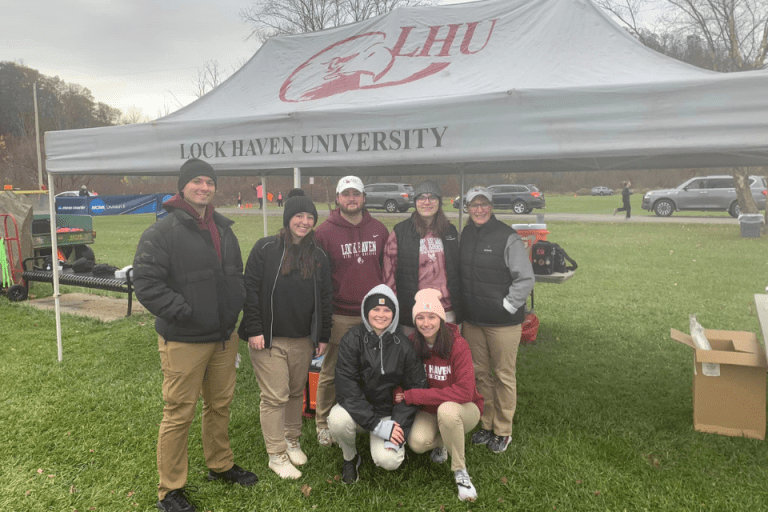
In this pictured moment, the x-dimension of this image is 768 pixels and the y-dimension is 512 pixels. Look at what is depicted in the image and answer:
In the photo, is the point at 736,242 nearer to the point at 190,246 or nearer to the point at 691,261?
the point at 691,261

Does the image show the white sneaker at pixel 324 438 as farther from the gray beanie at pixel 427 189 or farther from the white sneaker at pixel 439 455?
the gray beanie at pixel 427 189

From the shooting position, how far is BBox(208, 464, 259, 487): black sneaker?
3008 mm

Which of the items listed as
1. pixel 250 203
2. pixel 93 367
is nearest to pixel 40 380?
pixel 93 367

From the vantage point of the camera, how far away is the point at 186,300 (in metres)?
2.59

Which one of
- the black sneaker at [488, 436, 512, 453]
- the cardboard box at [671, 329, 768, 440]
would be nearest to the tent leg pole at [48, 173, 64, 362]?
the black sneaker at [488, 436, 512, 453]

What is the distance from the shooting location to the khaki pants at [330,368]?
335cm

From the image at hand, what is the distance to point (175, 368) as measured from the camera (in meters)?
2.62

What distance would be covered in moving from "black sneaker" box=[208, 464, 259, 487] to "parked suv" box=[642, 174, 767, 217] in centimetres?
2352

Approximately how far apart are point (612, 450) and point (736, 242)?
1345cm

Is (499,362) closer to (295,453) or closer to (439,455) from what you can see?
(439,455)

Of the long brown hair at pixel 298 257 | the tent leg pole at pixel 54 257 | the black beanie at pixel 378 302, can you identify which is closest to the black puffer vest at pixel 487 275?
the black beanie at pixel 378 302

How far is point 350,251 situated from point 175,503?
1.73m

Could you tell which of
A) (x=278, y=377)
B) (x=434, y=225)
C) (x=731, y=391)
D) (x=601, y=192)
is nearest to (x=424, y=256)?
(x=434, y=225)

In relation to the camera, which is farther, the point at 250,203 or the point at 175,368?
the point at 250,203
